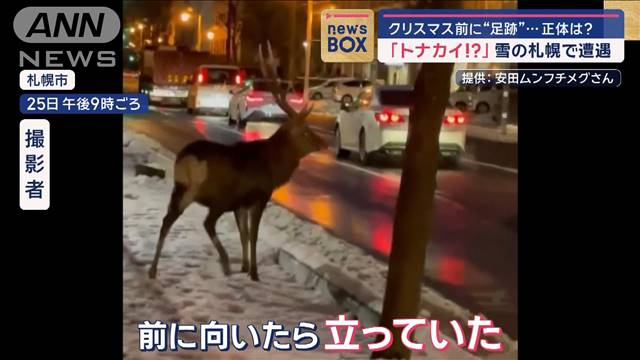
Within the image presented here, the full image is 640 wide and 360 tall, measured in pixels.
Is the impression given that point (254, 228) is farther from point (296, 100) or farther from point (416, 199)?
point (416, 199)

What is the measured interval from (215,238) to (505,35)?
1.84 m

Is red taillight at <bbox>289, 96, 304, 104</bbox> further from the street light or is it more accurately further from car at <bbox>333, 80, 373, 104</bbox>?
the street light

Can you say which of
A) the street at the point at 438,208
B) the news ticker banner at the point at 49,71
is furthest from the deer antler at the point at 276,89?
the news ticker banner at the point at 49,71

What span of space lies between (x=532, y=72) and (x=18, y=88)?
198 cm

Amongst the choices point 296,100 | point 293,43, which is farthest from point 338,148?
point 296,100

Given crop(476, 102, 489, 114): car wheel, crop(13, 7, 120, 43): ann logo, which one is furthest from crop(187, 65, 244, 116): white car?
crop(13, 7, 120, 43): ann logo

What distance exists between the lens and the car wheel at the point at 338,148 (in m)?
6.18

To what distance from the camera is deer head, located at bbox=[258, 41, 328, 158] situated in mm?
4707

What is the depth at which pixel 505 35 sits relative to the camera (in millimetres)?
3891

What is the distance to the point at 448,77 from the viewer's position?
13.2 feet

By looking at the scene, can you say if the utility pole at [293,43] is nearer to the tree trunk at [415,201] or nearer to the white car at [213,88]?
the white car at [213,88]

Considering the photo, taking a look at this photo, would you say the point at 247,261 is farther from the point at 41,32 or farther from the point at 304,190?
the point at 304,190

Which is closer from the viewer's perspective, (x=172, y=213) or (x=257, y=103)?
(x=172, y=213)

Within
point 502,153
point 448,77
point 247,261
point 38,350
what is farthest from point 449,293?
point 38,350
